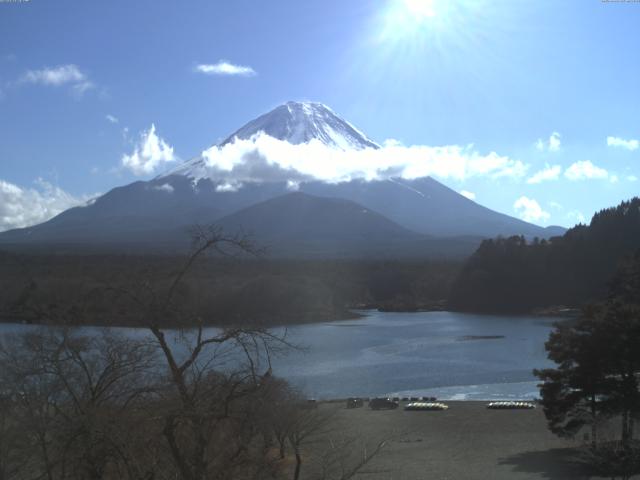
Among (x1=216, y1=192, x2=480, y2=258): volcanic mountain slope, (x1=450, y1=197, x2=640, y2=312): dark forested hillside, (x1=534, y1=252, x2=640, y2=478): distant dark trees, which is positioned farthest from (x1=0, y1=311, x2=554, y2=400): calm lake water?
(x1=216, y1=192, x2=480, y2=258): volcanic mountain slope

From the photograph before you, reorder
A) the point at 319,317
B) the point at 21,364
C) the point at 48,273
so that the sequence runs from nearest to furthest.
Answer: the point at 21,364 → the point at 48,273 → the point at 319,317

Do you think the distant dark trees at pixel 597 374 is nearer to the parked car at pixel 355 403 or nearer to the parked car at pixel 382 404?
the parked car at pixel 382 404

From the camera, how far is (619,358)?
8727 millimetres

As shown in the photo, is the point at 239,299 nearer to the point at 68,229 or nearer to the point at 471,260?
the point at 471,260

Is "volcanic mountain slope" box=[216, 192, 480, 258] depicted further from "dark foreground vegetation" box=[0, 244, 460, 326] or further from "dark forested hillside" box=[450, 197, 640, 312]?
"dark forested hillside" box=[450, 197, 640, 312]

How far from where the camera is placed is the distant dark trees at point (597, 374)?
8531mm

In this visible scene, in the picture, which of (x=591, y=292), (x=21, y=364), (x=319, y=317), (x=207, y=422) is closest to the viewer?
(x=207, y=422)

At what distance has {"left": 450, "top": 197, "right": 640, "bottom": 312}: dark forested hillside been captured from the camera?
4058 centimetres

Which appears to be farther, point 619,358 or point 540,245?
point 540,245

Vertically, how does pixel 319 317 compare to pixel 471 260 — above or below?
below

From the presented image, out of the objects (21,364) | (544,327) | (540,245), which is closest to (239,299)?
(544,327)

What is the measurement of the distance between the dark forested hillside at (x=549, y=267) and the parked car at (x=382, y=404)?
28.2m

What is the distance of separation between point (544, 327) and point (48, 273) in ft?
71.8

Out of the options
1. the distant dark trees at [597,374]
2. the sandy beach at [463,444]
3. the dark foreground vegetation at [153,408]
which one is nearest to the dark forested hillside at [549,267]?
the sandy beach at [463,444]
